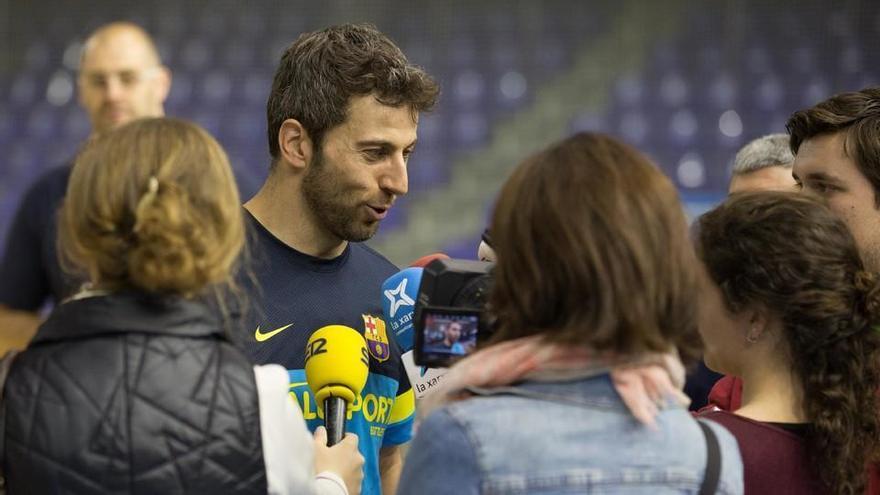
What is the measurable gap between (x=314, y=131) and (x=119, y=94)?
149 centimetres

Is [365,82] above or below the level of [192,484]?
above

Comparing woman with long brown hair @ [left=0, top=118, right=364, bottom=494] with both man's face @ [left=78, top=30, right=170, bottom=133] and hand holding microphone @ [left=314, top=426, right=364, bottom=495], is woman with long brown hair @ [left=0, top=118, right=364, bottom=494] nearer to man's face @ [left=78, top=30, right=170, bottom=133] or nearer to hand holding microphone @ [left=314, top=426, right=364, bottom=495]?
hand holding microphone @ [left=314, top=426, right=364, bottom=495]

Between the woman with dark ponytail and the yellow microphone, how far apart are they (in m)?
0.51

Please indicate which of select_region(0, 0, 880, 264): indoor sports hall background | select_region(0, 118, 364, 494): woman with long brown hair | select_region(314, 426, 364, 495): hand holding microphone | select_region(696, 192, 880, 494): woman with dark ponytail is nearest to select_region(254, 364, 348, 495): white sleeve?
select_region(0, 118, 364, 494): woman with long brown hair

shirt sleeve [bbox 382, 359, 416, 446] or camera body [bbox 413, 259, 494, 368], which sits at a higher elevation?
camera body [bbox 413, 259, 494, 368]

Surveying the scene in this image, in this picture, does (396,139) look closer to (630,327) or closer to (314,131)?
(314,131)

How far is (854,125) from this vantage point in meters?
2.02

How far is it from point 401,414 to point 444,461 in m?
0.99

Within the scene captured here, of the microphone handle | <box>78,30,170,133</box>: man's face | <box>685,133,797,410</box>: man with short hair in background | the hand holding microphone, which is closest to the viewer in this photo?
the hand holding microphone

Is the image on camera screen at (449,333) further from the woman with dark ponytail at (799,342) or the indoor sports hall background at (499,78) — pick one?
the indoor sports hall background at (499,78)

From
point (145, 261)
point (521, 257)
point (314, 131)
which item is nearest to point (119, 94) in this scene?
point (314, 131)

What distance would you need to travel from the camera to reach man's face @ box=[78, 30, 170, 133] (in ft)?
11.2

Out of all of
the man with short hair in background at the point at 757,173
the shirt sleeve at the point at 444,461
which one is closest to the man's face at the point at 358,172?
the shirt sleeve at the point at 444,461

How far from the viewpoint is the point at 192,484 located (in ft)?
4.24
